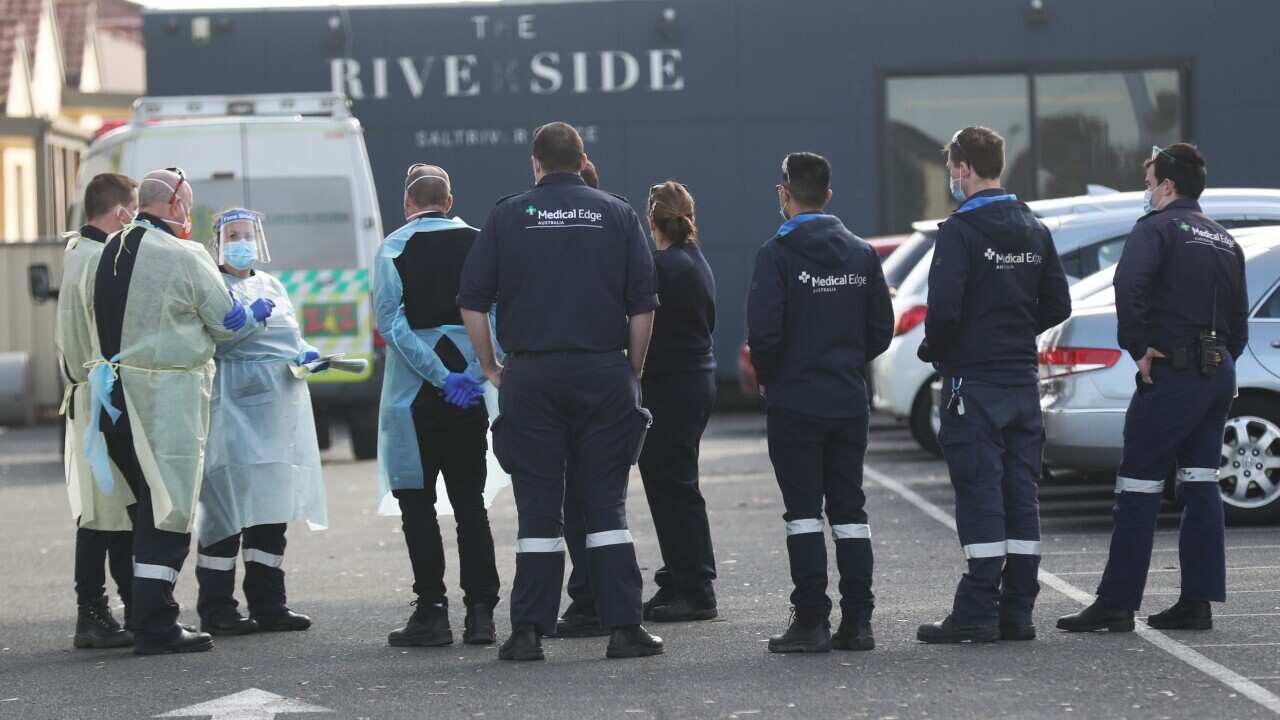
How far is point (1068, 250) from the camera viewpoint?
13.9 meters

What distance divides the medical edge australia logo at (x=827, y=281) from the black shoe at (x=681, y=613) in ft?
5.37

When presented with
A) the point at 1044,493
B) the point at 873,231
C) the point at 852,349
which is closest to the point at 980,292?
the point at 852,349

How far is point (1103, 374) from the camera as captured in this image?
37.4 ft

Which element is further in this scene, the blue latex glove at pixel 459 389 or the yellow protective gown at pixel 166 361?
the yellow protective gown at pixel 166 361

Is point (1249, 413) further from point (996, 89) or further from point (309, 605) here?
point (996, 89)

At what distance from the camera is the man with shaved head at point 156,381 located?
855 cm

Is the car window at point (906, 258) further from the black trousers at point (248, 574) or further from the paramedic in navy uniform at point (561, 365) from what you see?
the paramedic in navy uniform at point (561, 365)

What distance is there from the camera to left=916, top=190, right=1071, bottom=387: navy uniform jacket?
819 cm

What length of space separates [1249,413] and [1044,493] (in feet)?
7.74

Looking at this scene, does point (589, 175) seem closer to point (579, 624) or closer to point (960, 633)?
point (579, 624)

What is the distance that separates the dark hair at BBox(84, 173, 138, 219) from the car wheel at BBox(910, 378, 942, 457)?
831cm

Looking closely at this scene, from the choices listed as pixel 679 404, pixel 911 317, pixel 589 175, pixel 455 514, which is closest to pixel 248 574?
pixel 455 514

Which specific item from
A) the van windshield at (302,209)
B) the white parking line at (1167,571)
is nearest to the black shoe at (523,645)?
the white parking line at (1167,571)

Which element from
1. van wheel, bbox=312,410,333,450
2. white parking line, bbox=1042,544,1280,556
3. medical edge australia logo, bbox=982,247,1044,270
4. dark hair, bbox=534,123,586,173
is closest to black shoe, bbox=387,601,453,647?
dark hair, bbox=534,123,586,173
